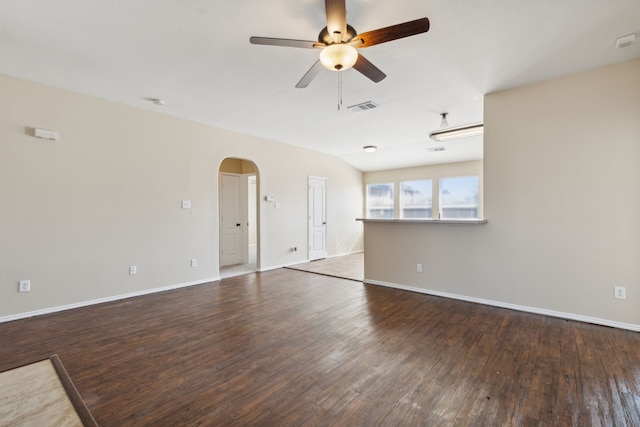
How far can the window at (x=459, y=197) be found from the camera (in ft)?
25.0

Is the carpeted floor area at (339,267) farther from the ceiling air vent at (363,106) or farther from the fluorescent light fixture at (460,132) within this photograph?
the fluorescent light fixture at (460,132)

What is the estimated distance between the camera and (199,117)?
4.73 meters

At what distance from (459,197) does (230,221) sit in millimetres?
6070

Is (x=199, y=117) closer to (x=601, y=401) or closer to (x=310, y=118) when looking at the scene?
(x=310, y=118)

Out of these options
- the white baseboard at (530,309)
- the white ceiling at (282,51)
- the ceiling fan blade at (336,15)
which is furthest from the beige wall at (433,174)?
the ceiling fan blade at (336,15)

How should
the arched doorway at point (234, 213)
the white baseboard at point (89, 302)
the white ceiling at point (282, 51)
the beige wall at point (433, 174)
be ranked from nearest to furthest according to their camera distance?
the white ceiling at point (282, 51), the white baseboard at point (89, 302), the arched doorway at point (234, 213), the beige wall at point (433, 174)

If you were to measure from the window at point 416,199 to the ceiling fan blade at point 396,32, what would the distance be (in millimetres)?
6776

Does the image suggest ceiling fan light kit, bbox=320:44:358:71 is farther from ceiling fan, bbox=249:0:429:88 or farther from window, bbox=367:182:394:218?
window, bbox=367:182:394:218

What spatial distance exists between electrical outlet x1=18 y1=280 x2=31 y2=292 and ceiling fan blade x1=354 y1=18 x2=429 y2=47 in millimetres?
4549

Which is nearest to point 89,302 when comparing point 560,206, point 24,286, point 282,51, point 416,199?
point 24,286

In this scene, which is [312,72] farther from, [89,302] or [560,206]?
[89,302]

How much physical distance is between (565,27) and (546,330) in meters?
2.85

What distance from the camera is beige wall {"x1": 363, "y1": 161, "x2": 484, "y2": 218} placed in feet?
24.7

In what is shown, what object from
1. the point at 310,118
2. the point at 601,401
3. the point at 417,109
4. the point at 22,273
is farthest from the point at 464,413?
the point at 22,273
